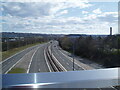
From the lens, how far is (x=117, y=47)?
3541 millimetres

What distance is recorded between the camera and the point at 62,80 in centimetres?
45

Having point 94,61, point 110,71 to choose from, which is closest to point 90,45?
point 94,61

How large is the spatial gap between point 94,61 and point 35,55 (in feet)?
11.5

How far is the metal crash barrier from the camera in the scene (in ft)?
1.37

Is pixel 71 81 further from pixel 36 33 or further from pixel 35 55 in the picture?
pixel 35 55

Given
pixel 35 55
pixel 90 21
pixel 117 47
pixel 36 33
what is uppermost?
pixel 90 21

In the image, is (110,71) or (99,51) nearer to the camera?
(110,71)

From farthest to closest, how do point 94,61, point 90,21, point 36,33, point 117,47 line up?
1. point 94,61
2. point 90,21
3. point 117,47
4. point 36,33

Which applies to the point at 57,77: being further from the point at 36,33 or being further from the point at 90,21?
the point at 90,21

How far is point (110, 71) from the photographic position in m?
0.56

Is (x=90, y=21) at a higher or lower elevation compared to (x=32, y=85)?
higher

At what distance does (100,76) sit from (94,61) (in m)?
4.12

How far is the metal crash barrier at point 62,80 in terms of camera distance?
0.42 metres

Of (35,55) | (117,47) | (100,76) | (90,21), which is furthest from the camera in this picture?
(35,55)
